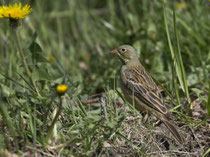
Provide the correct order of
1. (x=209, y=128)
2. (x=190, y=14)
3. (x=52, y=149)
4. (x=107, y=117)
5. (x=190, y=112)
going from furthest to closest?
1. (x=190, y=14)
2. (x=190, y=112)
3. (x=209, y=128)
4. (x=107, y=117)
5. (x=52, y=149)

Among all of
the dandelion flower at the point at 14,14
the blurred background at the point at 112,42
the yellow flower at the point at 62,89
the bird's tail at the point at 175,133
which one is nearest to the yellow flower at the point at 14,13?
the dandelion flower at the point at 14,14

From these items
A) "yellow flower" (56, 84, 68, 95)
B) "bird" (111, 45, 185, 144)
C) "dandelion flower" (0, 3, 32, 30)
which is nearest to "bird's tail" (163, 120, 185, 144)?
"bird" (111, 45, 185, 144)

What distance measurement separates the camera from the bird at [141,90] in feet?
14.1

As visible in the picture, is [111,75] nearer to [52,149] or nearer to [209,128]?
[209,128]

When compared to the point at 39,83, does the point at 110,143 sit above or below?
below

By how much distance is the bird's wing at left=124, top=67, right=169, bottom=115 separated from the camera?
4594 mm

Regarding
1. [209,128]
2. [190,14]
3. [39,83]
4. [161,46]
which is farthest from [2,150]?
[190,14]

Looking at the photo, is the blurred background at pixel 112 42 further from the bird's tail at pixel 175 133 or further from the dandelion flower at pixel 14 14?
the bird's tail at pixel 175 133

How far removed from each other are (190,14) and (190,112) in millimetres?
2853

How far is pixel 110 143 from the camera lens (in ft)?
12.5

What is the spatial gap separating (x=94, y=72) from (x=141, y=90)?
224 cm

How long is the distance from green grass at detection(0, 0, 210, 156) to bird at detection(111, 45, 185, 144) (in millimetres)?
173

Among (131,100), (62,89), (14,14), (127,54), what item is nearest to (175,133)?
(131,100)

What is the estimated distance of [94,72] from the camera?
702cm
